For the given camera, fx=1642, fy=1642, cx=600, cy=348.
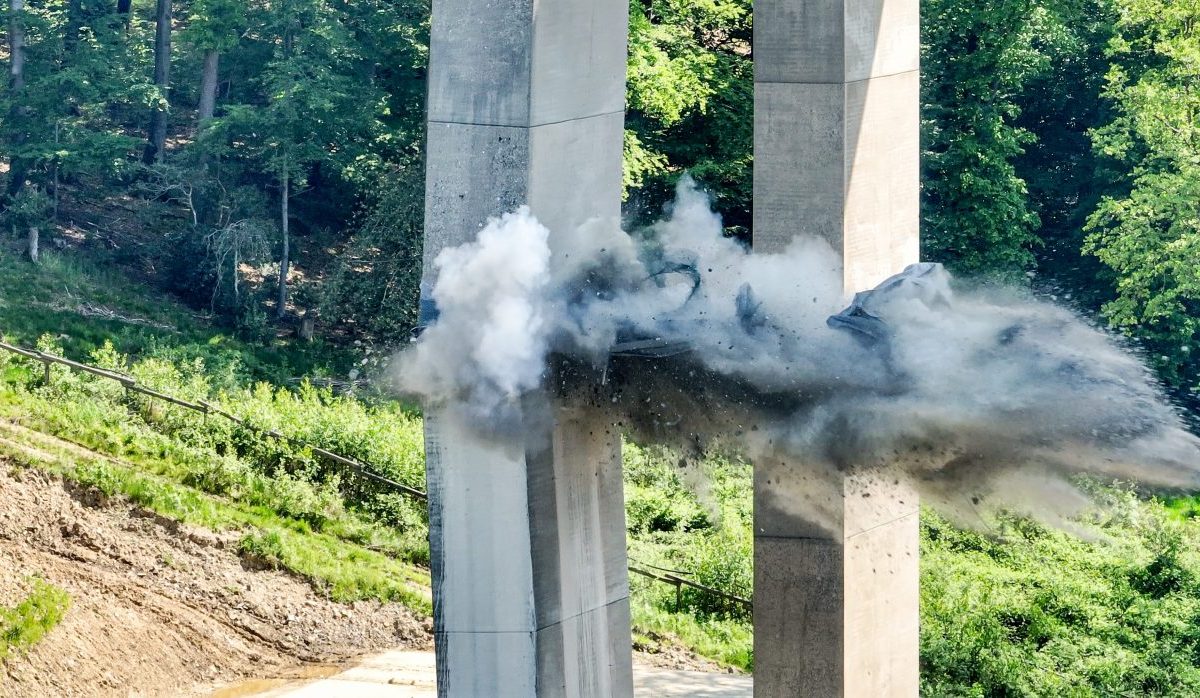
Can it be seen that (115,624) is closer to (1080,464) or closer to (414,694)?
(414,694)

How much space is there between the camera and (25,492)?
17.4 meters

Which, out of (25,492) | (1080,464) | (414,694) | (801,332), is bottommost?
(414,694)

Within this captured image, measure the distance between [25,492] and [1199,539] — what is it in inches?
601

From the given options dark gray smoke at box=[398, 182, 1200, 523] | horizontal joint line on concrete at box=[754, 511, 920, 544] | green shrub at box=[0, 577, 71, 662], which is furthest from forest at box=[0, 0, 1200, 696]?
dark gray smoke at box=[398, 182, 1200, 523]

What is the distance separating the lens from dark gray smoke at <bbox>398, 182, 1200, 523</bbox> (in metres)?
10.8

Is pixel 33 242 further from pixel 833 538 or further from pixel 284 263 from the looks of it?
pixel 833 538

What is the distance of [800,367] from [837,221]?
2.47 meters

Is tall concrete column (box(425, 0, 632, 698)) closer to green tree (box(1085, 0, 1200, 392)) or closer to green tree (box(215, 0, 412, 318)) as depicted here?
green tree (box(1085, 0, 1200, 392))

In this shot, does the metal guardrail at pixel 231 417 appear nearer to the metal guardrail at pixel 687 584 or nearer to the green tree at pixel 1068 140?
the metal guardrail at pixel 687 584

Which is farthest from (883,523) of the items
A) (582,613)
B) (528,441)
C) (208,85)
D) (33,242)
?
(208,85)

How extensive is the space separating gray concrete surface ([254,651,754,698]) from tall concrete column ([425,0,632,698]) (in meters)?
3.48

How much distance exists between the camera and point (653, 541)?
2098cm

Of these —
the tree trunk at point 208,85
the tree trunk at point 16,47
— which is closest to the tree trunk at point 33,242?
the tree trunk at point 16,47

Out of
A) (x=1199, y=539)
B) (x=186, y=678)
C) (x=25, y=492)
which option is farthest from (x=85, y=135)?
(x=1199, y=539)
